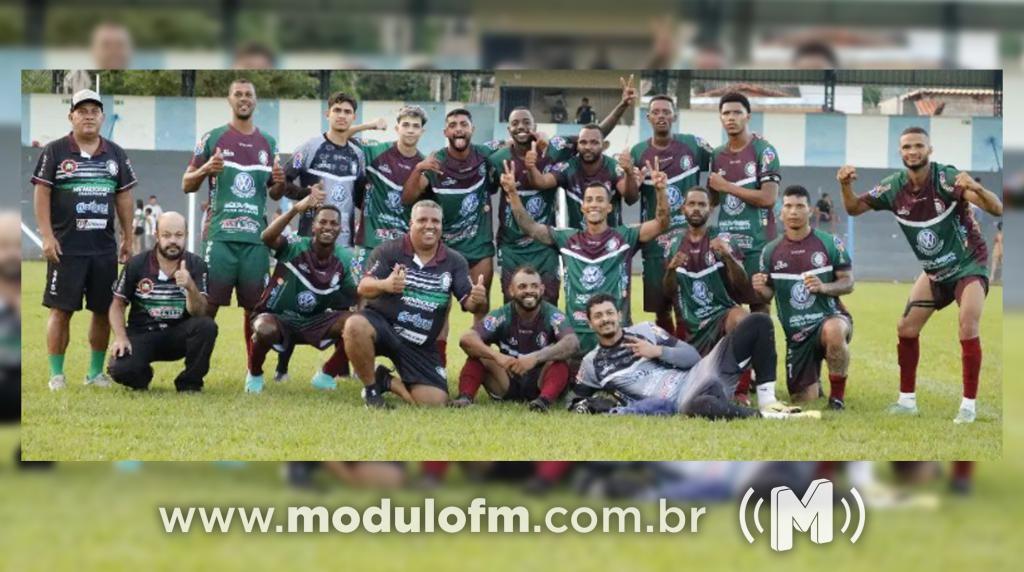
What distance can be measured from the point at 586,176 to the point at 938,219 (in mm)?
1843

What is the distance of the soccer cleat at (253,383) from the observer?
7.92 meters

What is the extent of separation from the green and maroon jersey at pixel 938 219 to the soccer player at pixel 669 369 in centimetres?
83

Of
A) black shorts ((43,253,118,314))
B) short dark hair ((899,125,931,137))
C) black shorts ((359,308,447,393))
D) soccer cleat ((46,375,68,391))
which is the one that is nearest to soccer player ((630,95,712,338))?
short dark hair ((899,125,931,137))

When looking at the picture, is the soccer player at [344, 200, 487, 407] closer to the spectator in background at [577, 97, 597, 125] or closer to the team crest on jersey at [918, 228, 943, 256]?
the spectator in background at [577, 97, 597, 125]

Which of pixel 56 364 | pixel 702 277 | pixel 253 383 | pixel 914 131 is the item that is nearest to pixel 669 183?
pixel 702 277

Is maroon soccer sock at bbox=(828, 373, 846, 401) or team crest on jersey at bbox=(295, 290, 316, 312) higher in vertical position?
team crest on jersey at bbox=(295, 290, 316, 312)

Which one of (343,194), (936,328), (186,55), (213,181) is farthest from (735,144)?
(186,55)

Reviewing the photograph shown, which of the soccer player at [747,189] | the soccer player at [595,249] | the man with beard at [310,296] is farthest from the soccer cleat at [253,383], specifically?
the soccer player at [747,189]

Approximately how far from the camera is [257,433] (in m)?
7.03

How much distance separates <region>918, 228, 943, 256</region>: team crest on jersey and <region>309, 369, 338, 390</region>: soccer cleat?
3094mm

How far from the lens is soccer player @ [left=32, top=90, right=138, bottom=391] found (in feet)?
23.9

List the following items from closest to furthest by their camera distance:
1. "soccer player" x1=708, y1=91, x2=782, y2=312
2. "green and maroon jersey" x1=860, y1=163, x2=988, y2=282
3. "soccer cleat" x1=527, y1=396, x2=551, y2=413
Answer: "green and maroon jersey" x1=860, y1=163, x2=988, y2=282 < "soccer cleat" x1=527, y1=396, x2=551, y2=413 < "soccer player" x1=708, y1=91, x2=782, y2=312

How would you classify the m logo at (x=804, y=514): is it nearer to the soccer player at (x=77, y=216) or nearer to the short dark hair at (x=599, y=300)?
the short dark hair at (x=599, y=300)

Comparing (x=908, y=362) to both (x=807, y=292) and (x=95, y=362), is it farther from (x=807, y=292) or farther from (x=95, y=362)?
(x=95, y=362)
